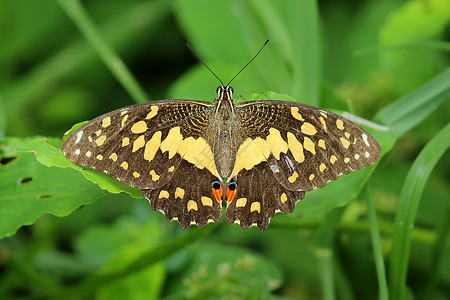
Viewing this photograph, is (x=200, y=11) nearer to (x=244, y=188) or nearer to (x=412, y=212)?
(x=244, y=188)

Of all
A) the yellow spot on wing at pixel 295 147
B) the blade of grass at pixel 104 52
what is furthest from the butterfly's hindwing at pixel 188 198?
the blade of grass at pixel 104 52

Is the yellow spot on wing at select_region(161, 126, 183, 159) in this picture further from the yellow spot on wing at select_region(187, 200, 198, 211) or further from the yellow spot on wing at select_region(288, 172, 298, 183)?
the yellow spot on wing at select_region(288, 172, 298, 183)

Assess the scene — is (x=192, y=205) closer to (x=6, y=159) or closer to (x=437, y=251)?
(x=6, y=159)

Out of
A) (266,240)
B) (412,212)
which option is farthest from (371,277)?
(412,212)

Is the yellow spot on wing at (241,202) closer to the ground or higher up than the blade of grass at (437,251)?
higher up

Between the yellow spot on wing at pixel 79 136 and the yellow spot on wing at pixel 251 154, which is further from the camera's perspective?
the yellow spot on wing at pixel 251 154

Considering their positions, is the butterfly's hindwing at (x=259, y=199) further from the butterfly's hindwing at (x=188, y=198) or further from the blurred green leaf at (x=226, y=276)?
the blurred green leaf at (x=226, y=276)
